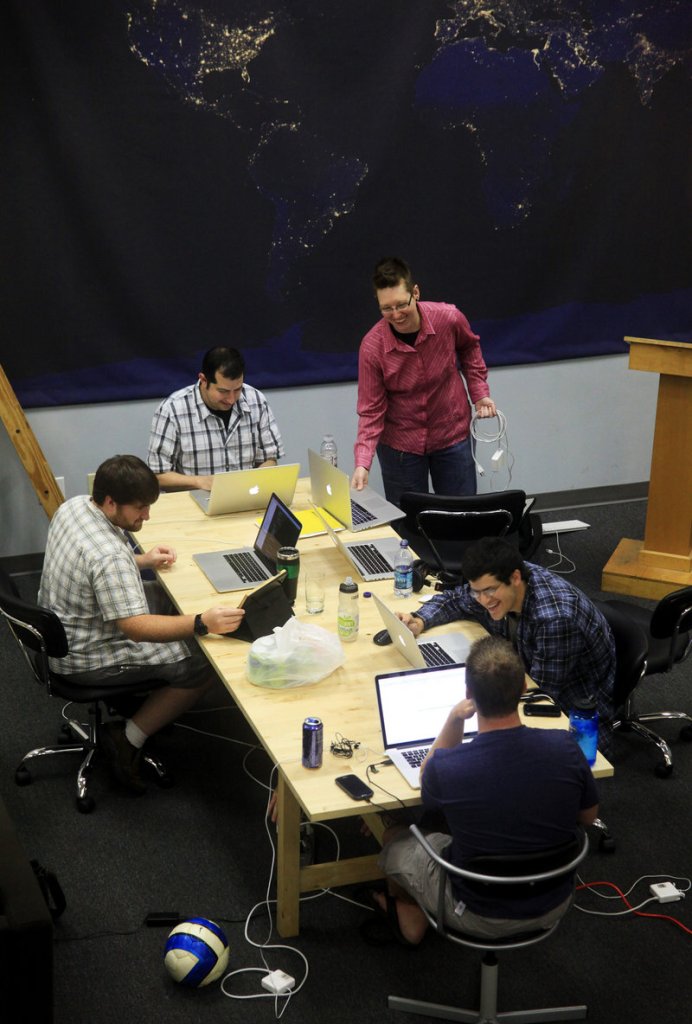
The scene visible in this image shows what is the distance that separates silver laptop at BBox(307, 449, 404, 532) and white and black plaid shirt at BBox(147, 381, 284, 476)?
410mm

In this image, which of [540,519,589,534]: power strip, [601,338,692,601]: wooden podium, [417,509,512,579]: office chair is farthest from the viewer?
[540,519,589,534]: power strip

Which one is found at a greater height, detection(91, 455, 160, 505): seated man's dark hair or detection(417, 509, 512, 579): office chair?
detection(91, 455, 160, 505): seated man's dark hair

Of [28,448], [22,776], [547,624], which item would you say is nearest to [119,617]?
[22,776]

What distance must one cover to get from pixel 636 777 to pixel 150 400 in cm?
319

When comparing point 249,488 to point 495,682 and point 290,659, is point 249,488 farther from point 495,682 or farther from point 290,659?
point 495,682

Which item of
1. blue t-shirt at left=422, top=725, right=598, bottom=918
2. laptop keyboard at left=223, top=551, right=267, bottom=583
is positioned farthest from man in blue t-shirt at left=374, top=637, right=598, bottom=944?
laptop keyboard at left=223, top=551, right=267, bottom=583

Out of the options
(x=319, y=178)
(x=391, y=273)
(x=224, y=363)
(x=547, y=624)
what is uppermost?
(x=319, y=178)

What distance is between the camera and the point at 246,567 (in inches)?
163

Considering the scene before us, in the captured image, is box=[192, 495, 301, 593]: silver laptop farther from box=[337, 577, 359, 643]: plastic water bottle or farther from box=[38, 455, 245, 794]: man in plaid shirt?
box=[337, 577, 359, 643]: plastic water bottle

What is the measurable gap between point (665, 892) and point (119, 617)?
1.96 m

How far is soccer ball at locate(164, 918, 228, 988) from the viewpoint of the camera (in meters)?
3.02

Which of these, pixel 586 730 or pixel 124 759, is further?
pixel 124 759

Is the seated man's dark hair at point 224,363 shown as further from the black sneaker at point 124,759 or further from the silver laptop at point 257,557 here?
the black sneaker at point 124,759

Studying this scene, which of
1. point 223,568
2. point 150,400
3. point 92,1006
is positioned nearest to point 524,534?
point 223,568
